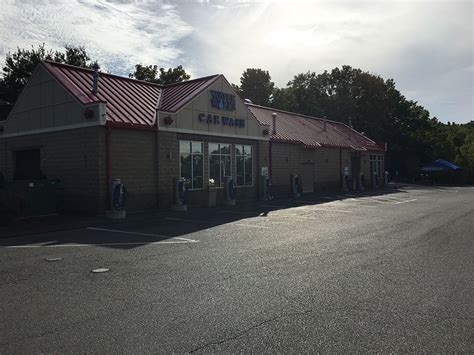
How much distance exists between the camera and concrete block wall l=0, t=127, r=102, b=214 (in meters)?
16.6

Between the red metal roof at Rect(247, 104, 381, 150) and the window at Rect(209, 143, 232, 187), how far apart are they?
4805mm

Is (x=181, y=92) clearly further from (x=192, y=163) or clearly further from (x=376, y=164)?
(x=376, y=164)

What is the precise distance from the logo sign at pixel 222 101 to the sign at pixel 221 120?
1.67 feet

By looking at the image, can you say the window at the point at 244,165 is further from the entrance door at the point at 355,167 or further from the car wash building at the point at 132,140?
the entrance door at the point at 355,167

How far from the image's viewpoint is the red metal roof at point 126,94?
17625 mm

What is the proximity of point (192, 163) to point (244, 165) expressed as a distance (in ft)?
14.1

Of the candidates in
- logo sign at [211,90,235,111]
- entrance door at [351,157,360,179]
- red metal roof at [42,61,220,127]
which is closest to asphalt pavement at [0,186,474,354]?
red metal roof at [42,61,220,127]

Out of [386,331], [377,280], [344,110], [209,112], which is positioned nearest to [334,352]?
[386,331]

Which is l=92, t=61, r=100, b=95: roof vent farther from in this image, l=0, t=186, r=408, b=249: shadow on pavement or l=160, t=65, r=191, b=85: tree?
l=160, t=65, r=191, b=85: tree

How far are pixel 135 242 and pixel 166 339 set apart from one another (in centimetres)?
645

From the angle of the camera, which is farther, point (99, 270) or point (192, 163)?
point (192, 163)

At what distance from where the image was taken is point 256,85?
74.3m

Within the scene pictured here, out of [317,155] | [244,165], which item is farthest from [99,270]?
[317,155]

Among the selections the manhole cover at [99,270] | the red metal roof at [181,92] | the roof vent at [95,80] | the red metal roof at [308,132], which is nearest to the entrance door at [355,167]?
the red metal roof at [308,132]
